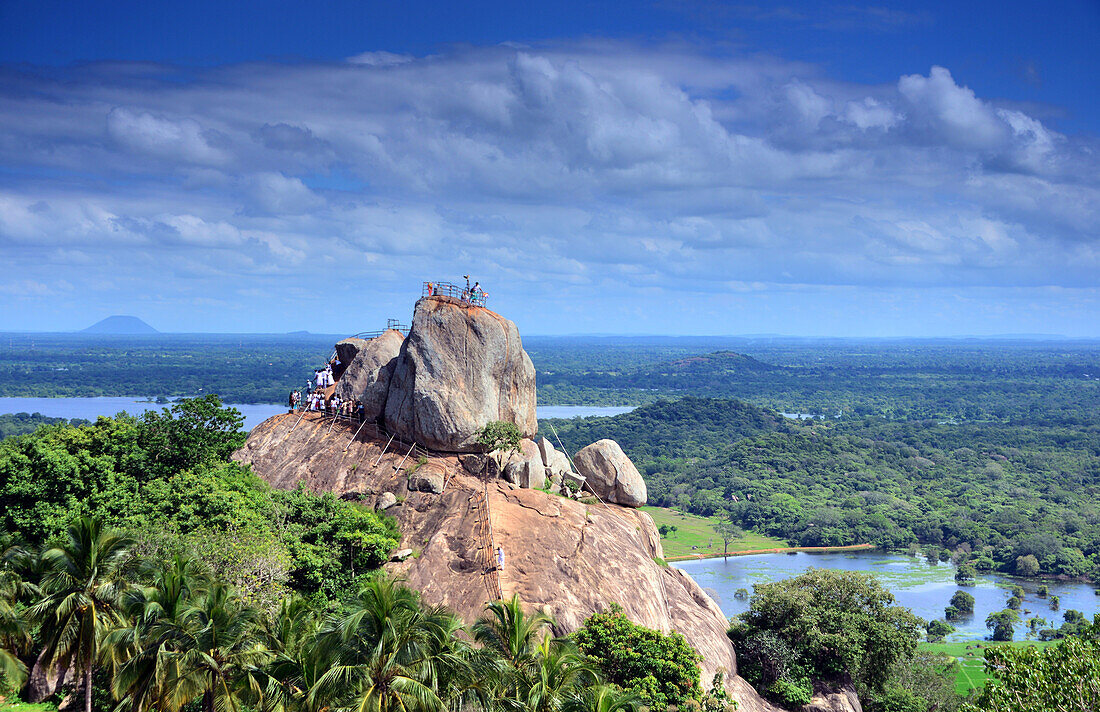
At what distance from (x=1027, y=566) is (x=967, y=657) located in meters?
46.2

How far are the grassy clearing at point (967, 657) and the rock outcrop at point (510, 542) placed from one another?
43079 mm

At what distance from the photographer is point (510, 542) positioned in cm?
3641

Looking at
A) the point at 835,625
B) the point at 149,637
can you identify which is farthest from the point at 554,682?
the point at 835,625

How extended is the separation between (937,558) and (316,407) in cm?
11079

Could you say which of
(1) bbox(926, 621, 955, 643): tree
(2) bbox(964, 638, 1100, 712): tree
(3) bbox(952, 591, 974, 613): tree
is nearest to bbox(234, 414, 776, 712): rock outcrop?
(2) bbox(964, 638, 1100, 712): tree

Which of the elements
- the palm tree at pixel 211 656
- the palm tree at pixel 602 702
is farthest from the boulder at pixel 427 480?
the palm tree at pixel 602 702

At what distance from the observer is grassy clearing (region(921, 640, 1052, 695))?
72938 mm

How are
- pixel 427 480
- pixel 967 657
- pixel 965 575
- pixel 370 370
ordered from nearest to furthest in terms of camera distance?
pixel 427 480, pixel 370 370, pixel 967 657, pixel 965 575

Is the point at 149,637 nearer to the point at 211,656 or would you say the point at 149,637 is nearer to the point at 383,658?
the point at 211,656

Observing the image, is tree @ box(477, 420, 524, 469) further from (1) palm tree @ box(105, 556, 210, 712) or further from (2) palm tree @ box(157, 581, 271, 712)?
(2) palm tree @ box(157, 581, 271, 712)

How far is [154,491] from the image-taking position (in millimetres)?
36406

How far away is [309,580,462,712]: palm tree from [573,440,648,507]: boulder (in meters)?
26.0

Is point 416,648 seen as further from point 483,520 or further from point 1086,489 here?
point 1086,489

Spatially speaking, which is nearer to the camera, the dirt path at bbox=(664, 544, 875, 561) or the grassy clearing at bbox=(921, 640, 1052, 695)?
the grassy clearing at bbox=(921, 640, 1052, 695)
